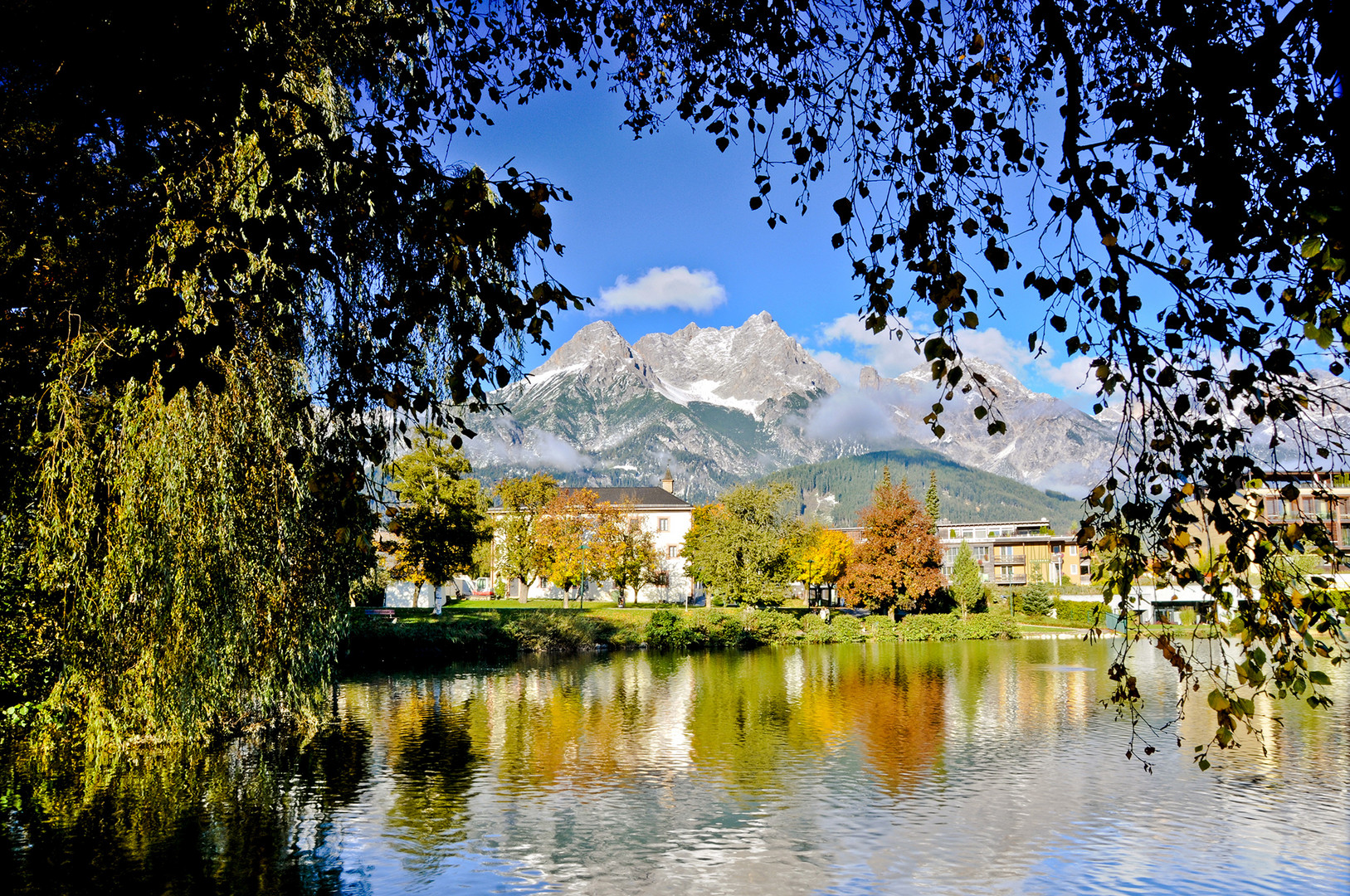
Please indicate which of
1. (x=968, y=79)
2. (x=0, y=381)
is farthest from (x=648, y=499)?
(x=968, y=79)

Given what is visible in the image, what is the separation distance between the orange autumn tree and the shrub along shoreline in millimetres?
1998

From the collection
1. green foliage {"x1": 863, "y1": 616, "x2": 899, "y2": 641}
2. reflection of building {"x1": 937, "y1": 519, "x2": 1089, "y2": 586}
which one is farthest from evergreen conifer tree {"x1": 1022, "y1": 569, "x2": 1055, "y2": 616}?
reflection of building {"x1": 937, "y1": 519, "x2": 1089, "y2": 586}

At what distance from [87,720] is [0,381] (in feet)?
18.6

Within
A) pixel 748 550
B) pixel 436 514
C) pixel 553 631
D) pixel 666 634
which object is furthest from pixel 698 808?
pixel 748 550

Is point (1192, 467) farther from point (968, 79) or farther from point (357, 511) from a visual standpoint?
point (357, 511)

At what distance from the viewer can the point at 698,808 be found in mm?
15773

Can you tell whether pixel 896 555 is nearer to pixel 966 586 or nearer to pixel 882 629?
pixel 882 629

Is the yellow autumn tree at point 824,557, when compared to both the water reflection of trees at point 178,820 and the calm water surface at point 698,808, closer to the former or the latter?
the calm water surface at point 698,808

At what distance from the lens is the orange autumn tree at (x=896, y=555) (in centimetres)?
5719

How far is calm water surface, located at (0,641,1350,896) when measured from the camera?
40.9 feet

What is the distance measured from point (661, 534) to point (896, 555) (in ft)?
94.7

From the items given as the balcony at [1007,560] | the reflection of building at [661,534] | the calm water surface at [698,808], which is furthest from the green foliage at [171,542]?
the balcony at [1007,560]

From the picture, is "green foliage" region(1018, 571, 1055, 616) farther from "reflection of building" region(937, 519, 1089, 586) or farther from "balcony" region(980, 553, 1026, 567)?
"balcony" region(980, 553, 1026, 567)

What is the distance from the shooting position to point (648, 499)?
85.1m
